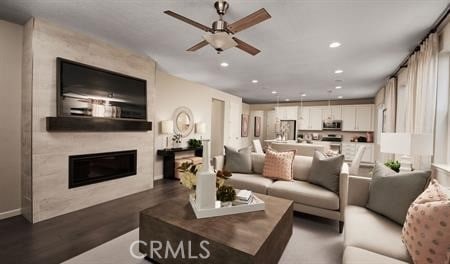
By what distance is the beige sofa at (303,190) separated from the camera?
260cm

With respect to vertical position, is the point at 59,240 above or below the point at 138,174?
below

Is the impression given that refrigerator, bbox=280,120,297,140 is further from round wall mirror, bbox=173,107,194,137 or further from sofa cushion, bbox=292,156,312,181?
sofa cushion, bbox=292,156,312,181

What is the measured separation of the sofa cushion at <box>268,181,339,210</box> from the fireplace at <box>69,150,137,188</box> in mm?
2611

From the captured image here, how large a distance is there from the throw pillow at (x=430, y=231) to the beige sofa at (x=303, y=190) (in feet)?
3.96

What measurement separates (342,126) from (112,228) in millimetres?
8550

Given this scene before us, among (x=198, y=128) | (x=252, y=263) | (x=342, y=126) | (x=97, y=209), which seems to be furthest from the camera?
(x=342, y=126)

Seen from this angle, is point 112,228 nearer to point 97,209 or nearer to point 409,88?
point 97,209

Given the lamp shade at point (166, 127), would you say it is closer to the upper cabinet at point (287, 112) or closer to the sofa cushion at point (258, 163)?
the sofa cushion at point (258, 163)

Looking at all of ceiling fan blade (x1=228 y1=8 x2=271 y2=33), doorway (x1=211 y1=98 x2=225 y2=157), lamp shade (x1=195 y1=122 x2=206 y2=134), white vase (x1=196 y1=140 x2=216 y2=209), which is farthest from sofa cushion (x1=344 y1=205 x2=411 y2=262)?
doorway (x1=211 y1=98 x2=225 y2=157)

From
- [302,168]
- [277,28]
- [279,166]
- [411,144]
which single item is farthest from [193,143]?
[411,144]

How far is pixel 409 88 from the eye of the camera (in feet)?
11.1

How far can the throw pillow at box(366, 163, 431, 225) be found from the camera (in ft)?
5.70

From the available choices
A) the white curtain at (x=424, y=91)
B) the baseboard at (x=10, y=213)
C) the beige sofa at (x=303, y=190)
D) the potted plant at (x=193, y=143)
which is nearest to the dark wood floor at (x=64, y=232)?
the baseboard at (x=10, y=213)

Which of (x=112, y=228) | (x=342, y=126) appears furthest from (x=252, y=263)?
(x=342, y=126)
